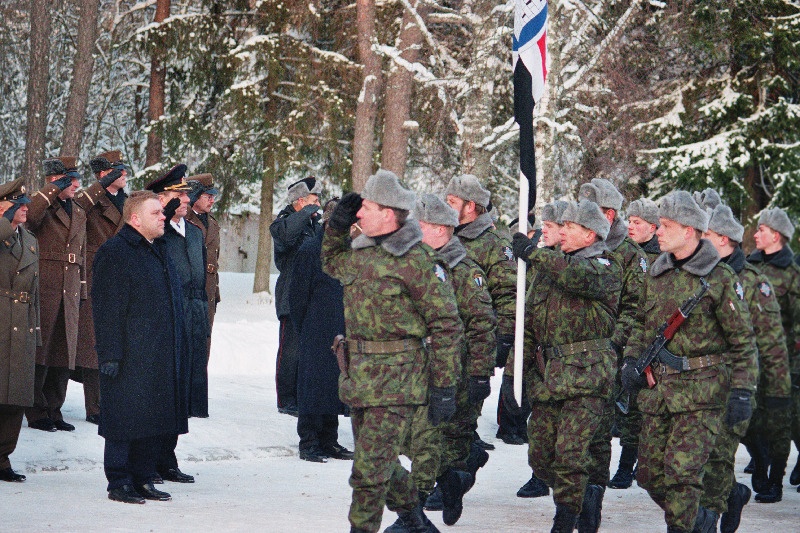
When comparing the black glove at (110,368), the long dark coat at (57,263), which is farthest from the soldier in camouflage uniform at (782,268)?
the long dark coat at (57,263)

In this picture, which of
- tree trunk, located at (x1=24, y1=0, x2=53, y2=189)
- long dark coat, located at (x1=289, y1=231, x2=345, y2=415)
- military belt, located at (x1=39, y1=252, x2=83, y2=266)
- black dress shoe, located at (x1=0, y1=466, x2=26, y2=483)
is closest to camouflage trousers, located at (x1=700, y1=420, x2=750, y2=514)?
long dark coat, located at (x1=289, y1=231, x2=345, y2=415)

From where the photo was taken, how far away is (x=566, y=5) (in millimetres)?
19531

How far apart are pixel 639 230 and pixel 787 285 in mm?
1305

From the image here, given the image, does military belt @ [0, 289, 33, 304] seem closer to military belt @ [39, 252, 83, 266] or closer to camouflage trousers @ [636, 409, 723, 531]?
military belt @ [39, 252, 83, 266]

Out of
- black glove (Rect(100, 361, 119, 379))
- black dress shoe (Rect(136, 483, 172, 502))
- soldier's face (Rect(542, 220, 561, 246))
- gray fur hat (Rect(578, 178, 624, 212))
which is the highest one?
gray fur hat (Rect(578, 178, 624, 212))

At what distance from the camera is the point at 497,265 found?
9.23 metres

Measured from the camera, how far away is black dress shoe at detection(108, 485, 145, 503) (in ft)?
28.0

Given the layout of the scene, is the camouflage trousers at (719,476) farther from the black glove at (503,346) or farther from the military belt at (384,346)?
the military belt at (384,346)

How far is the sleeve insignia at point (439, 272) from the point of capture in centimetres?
705

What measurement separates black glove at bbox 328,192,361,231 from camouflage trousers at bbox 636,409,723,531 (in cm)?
218

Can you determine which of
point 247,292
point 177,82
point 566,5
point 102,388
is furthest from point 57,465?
point 247,292

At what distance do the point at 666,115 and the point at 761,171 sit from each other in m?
2.34

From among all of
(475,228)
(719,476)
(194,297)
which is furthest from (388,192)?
(194,297)

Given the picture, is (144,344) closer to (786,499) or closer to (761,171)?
(786,499)
